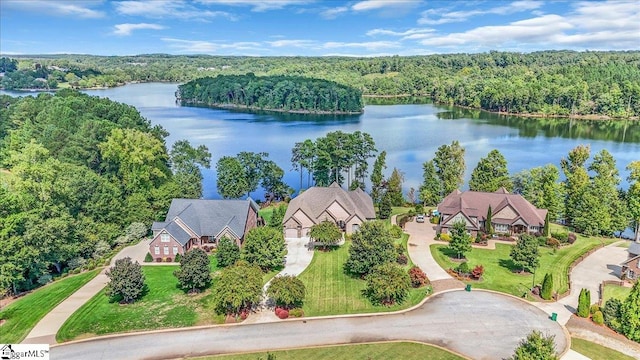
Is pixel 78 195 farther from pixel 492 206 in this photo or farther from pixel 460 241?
pixel 492 206

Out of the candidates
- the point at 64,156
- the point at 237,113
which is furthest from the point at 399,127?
the point at 64,156

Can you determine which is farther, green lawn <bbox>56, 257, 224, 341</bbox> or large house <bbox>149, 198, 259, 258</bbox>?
large house <bbox>149, 198, 259, 258</bbox>

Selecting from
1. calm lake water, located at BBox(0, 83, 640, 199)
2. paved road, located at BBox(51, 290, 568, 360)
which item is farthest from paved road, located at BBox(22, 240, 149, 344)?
calm lake water, located at BBox(0, 83, 640, 199)

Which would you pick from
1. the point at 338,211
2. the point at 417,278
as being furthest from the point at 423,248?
the point at 338,211

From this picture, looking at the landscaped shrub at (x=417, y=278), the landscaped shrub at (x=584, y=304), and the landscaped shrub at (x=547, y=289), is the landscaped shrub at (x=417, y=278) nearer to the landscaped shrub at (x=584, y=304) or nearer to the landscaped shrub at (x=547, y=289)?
the landscaped shrub at (x=547, y=289)

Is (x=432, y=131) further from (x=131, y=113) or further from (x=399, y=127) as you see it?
(x=131, y=113)

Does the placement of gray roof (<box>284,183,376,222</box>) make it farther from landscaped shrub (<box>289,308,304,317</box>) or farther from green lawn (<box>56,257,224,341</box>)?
landscaped shrub (<box>289,308,304,317</box>)
